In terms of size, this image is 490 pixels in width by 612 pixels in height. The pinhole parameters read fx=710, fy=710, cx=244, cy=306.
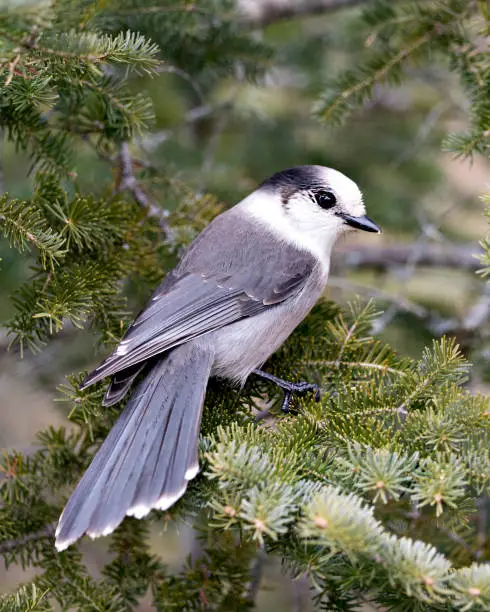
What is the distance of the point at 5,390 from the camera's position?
18.2 feet

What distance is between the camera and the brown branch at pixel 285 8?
165 inches

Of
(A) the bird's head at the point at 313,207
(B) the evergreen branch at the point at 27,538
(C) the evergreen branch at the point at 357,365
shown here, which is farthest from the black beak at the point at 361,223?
(B) the evergreen branch at the point at 27,538

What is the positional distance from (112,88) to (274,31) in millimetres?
2674

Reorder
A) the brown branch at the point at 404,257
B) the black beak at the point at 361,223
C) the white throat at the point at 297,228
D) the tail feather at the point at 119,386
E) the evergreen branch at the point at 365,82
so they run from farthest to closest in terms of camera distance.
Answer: the brown branch at the point at 404,257, the white throat at the point at 297,228, the black beak at the point at 361,223, the evergreen branch at the point at 365,82, the tail feather at the point at 119,386

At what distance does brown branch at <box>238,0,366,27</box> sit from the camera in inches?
165

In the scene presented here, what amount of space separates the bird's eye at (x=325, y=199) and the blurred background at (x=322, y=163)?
618 millimetres

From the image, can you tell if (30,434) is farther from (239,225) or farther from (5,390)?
(239,225)

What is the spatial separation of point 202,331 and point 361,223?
956 mm

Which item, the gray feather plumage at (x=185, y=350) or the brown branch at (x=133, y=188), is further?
the brown branch at (x=133, y=188)

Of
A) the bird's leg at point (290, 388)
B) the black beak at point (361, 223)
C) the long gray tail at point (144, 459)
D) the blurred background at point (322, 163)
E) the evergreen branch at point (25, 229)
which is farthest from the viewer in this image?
the blurred background at point (322, 163)

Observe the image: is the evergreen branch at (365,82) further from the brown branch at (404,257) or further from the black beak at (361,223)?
the brown branch at (404,257)

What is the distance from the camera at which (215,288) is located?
10.5ft

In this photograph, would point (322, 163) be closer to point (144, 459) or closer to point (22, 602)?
point (144, 459)

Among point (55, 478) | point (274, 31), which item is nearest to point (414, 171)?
point (274, 31)
